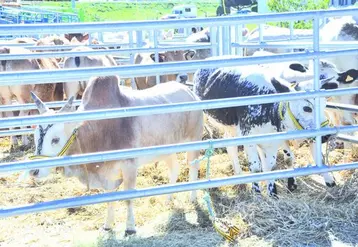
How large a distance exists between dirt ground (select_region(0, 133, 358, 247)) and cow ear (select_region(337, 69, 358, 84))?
1056 millimetres

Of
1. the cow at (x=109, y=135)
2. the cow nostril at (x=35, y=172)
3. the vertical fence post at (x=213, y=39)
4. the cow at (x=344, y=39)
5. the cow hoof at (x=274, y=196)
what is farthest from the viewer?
the vertical fence post at (x=213, y=39)

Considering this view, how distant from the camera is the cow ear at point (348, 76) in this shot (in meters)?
6.20

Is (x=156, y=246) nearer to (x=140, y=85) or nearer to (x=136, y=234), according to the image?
(x=136, y=234)

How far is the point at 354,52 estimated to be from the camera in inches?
189

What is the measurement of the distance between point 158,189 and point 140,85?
21.7 feet

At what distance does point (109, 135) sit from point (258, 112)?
5.75 ft

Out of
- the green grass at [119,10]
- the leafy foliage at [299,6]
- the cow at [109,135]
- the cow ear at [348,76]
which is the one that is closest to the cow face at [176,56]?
the cow ear at [348,76]

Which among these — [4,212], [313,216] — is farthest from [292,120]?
[4,212]

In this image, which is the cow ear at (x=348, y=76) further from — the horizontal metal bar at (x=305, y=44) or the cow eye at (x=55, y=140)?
the cow eye at (x=55, y=140)

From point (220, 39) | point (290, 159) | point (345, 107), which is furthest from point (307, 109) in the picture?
point (220, 39)

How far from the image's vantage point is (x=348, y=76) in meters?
6.26

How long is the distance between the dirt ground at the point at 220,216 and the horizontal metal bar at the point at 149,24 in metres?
1.74

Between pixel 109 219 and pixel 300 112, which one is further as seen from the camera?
pixel 300 112

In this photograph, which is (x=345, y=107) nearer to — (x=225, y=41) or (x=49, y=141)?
(x=49, y=141)
